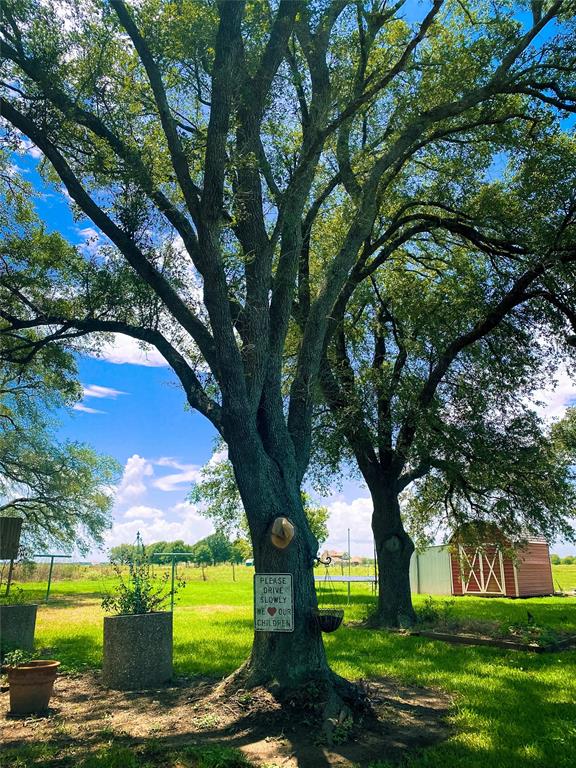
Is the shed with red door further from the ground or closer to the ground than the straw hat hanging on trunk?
closer to the ground

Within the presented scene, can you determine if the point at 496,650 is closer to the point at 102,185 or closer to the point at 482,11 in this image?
the point at 102,185

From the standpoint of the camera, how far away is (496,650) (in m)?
10.4

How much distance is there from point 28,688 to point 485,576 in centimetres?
2391

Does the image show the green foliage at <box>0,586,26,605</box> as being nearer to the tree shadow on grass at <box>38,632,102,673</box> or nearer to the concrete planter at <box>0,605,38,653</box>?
the concrete planter at <box>0,605,38,653</box>

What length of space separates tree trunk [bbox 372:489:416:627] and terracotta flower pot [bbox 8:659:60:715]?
885 cm

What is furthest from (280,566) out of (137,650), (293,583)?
(137,650)

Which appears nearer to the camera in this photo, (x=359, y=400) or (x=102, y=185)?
(x=102, y=185)

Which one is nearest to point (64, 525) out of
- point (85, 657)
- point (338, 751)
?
point (85, 657)

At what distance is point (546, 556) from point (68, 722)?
28918 millimetres

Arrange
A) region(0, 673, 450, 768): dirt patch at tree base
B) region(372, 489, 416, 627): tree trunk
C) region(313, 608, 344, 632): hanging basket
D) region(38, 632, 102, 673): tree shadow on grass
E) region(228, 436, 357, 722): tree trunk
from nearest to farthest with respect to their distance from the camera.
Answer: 1. region(0, 673, 450, 768): dirt patch at tree base
2. region(228, 436, 357, 722): tree trunk
3. region(313, 608, 344, 632): hanging basket
4. region(38, 632, 102, 673): tree shadow on grass
5. region(372, 489, 416, 627): tree trunk

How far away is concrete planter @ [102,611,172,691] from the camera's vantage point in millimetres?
7759

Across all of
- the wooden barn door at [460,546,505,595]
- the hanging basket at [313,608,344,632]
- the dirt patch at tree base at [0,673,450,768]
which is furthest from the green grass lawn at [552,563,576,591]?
the hanging basket at [313,608,344,632]

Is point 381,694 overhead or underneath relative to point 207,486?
underneath

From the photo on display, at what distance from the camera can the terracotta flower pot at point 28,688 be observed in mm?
6414
